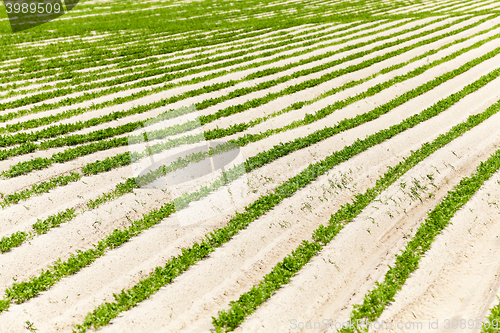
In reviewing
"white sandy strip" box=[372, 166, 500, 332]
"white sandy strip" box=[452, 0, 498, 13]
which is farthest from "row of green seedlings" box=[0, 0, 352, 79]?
"white sandy strip" box=[452, 0, 498, 13]

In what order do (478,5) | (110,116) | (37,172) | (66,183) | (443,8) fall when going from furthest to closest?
(443,8) < (478,5) < (110,116) < (37,172) < (66,183)

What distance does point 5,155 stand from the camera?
40.5ft

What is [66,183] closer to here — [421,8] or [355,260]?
[355,260]

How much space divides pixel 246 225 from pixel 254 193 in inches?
60.0

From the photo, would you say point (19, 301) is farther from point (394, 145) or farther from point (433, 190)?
point (394, 145)

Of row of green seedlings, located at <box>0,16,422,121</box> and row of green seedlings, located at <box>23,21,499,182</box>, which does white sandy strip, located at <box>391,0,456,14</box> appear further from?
row of green seedlings, located at <box>23,21,499,182</box>

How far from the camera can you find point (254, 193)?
34.8 feet

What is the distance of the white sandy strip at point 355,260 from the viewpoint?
6.75 metres

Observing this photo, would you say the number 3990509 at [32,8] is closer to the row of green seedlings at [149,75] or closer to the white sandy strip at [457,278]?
the row of green seedlings at [149,75]

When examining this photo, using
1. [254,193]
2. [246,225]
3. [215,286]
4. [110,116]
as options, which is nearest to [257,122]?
[254,193]

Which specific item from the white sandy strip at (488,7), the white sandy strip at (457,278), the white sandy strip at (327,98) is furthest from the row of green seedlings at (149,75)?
the white sandy strip at (488,7)

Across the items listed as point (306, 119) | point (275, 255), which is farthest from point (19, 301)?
point (306, 119)

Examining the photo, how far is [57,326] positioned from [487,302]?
7.60 metres

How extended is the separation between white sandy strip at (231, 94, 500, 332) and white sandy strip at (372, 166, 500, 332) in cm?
64
